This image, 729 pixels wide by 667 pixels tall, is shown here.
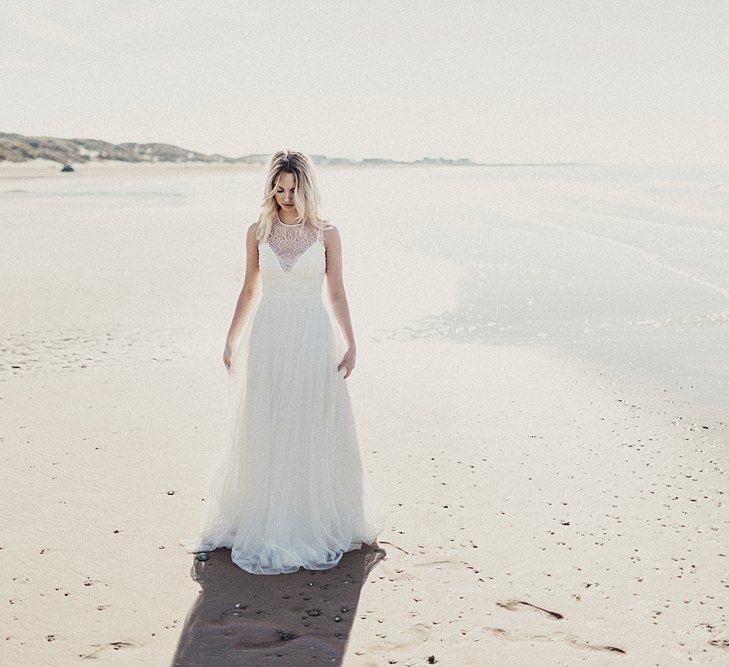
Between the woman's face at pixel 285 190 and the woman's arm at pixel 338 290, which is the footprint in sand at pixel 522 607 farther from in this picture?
the woman's face at pixel 285 190

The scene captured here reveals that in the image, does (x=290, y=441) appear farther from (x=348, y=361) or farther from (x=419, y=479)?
(x=419, y=479)

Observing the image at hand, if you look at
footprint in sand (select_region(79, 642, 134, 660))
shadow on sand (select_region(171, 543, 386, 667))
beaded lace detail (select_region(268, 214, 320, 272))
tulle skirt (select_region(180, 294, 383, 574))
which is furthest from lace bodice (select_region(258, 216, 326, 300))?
footprint in sand (select_region(79, 642, 134, 660))

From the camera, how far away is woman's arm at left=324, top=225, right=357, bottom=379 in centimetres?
446

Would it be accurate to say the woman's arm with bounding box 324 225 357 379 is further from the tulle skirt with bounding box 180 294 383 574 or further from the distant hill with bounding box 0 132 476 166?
the distant hill with bounding box 0 132 476 166

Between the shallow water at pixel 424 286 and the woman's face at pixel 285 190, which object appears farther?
the shallow water at pixel 424 286

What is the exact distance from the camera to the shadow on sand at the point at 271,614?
11.7 feet

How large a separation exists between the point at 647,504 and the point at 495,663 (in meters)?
2.12

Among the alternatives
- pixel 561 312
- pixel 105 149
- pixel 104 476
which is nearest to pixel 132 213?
pixel 561 312

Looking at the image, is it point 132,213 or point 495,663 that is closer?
point 495,663

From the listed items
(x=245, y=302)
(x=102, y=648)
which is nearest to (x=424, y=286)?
(x=245, y=302)

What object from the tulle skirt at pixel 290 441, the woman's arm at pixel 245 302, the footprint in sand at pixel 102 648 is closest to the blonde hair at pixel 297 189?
the woman's arm at pixel 245 302

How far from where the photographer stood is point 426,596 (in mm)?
4082

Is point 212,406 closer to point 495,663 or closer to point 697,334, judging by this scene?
point 495,663

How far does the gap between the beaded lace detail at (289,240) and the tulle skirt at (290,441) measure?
9.9 inches
